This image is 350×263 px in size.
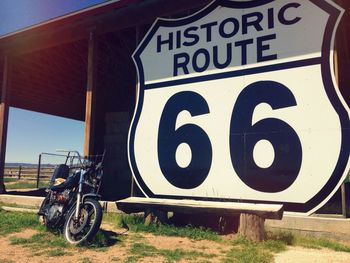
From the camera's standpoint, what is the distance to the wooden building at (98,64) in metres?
7.77

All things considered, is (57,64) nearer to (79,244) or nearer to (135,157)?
(135,157)

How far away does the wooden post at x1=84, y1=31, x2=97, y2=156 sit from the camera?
798 cm

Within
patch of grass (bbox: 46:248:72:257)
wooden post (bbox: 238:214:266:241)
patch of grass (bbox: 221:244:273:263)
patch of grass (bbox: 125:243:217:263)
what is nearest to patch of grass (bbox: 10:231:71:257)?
patch of grass (bbox: 46:248:72:257)

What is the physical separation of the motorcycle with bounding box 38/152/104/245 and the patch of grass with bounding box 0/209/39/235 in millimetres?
667

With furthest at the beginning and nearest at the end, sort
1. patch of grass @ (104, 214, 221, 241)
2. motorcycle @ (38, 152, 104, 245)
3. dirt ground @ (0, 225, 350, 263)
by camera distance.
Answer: patch of grass @ (104, 214, 221, 241)
motorcycle @ (38, 152, 104, 245)
dirt ground @ (0, 225, 350, 263)

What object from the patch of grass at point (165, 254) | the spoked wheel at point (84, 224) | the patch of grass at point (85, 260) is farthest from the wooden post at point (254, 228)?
the patch of grass at point (85, 260)

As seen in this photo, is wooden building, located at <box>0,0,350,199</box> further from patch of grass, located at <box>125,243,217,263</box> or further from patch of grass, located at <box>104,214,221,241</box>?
patch of grass, located at <box>125,243,217,263</box>

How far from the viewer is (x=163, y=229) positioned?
568 centimetres

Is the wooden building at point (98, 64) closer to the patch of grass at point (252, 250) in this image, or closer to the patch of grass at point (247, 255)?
the patch of grass at point (252, 250)

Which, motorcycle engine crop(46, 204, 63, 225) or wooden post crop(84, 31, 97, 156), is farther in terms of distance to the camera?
wooden post crop(84, 31, 97, 156)

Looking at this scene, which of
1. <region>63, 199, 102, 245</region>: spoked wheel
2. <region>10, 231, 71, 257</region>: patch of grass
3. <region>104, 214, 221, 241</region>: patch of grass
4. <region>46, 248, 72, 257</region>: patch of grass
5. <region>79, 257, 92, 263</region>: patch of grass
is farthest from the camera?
<region>104, 214, 221, 241</region>: patch of grass

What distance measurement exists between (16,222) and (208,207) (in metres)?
3.75

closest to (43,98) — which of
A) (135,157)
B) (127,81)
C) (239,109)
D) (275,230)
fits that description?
(127,81)

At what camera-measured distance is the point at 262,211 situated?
4.86 meters
